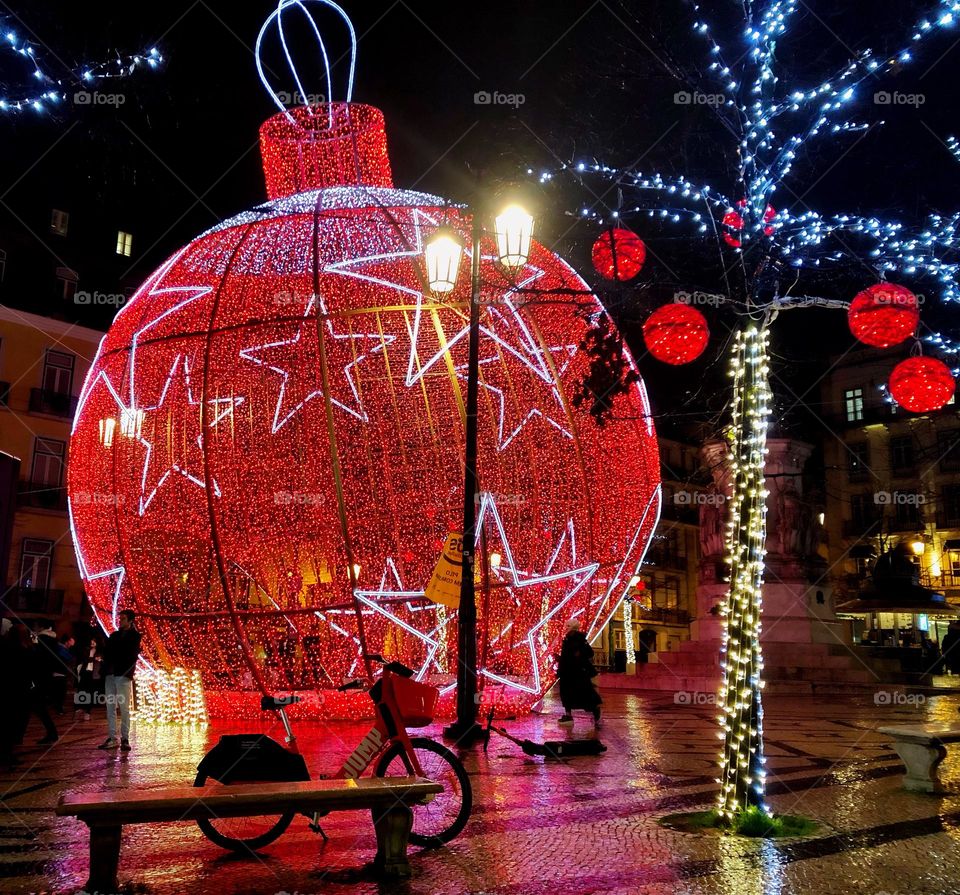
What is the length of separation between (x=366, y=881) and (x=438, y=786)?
608mm

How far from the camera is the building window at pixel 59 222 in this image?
36688 mm

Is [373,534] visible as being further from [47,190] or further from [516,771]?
Answer: [47,190]

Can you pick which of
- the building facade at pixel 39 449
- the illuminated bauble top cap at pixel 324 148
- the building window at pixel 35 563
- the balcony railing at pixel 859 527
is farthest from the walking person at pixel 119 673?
the balcony railing at pixel 859 527

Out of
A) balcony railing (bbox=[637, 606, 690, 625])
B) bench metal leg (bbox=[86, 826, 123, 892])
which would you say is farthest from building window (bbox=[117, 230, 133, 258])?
bench metal leg (bbox=[86, 826, 123, 892])

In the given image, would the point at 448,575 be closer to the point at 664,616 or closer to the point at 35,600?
the point at 35,600

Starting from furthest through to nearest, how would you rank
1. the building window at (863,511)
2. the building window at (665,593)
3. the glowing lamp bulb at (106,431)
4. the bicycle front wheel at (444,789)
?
the building window at (665,593) → the building window at (863,511) → the glowing lamp bulb at (106,431) → the bicycle front wheel at (444,789)

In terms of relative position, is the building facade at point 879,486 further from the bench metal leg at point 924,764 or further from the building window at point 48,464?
the bench metal leg at point 924,764

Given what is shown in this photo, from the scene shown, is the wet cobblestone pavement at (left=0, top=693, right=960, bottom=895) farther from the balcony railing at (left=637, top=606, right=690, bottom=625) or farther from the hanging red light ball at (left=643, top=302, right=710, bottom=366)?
the balcony railing at (left=637, top=606, right=690, bottom=625)

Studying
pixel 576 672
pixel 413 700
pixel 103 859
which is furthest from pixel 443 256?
pixel 103 859

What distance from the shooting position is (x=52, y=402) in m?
32.4

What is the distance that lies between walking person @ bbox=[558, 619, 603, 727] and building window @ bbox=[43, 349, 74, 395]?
81.1 ft

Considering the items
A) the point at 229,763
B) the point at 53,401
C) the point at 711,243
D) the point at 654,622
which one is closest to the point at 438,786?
the point at 229,763

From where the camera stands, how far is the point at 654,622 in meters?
57.4

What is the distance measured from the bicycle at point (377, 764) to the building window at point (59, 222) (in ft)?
113
